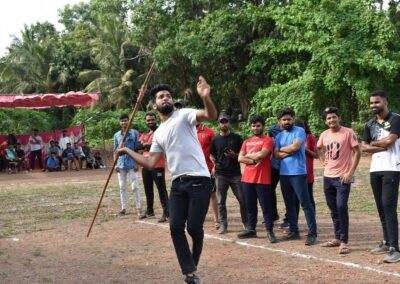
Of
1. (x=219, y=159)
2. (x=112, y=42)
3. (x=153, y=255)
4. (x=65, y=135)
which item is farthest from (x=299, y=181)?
(x=112, y=42)

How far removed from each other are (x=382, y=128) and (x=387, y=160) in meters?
0.37

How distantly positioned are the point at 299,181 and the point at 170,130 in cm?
270

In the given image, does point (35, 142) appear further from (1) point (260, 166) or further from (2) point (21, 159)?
(1) point (260, 166)

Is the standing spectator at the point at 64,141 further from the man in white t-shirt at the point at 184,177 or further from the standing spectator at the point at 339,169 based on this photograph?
the man in white t-shirt at the point at 184,177

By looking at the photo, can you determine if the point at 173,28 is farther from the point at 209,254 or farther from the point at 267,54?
the point at 209,254

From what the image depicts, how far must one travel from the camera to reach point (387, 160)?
262 inches

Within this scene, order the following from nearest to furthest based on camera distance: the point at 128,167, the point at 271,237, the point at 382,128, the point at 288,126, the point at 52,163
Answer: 1. the point at 382,128
2. the point at 288,126
3. the point at 271,237
4. the point at 128,167
5. the point at 52,163

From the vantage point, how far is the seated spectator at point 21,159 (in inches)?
935

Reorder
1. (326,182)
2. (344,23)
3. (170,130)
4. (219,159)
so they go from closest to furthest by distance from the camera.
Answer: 1. (170,130)
2. (326,182)
3. (219,159)
4. (344,23)

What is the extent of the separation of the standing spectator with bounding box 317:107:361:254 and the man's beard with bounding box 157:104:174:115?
8.20ft

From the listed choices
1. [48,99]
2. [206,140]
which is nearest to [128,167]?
[206,140]

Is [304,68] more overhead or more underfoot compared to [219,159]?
more overhead

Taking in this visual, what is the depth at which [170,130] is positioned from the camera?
18.7 ft

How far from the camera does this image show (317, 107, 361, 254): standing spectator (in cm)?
721
